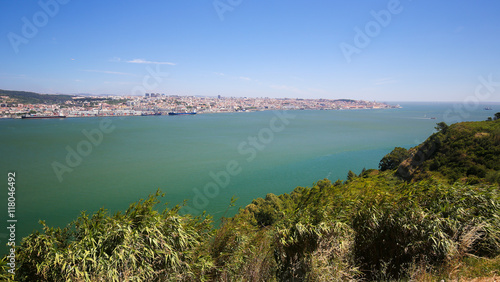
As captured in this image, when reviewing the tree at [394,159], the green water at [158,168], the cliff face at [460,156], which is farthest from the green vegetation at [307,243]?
the tree at [394,159]

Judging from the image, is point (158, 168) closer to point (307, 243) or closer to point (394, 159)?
point (394, 159)

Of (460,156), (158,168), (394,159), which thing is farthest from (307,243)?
(158,168)

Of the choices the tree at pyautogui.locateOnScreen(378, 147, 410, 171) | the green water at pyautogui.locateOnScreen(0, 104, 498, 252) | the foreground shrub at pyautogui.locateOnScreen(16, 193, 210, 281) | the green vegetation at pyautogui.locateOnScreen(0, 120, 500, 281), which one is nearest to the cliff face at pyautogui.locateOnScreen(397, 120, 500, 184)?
the tree at pyautogui.locateOnScreen(378, 147, 410, 171)

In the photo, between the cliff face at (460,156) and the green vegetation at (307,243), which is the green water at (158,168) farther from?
the green vegetation at (307,243)

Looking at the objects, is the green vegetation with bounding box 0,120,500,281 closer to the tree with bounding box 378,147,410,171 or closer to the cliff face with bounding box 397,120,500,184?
the cliff face with bounding box 397,120,500,184

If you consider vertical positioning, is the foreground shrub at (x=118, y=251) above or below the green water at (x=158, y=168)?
above

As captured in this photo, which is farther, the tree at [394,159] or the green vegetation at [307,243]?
the tree at [394,159]
